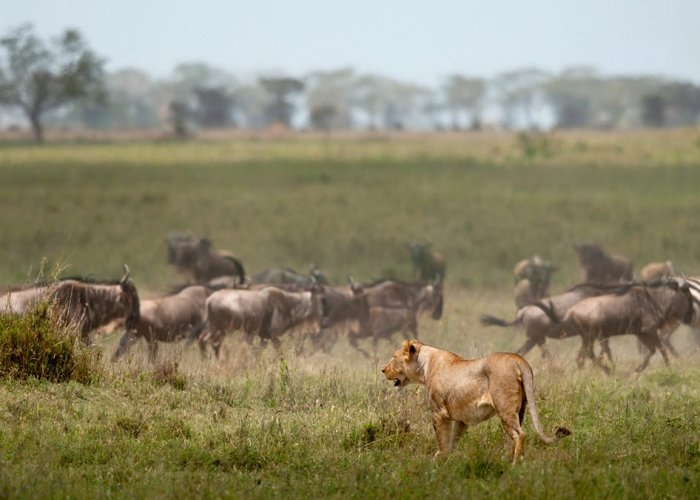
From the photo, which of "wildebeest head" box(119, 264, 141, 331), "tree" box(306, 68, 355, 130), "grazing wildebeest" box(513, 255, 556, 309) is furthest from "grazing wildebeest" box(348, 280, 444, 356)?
"tree" box(306, 68, 355, 130)

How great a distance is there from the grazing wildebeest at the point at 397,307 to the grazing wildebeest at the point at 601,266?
4411 mm

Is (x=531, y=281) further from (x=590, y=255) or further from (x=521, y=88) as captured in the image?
(x=521, y=88)

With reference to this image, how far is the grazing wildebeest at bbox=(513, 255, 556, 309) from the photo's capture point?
17375mm

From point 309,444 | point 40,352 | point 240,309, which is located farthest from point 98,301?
point 309,444

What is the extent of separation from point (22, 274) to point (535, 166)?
2434cm

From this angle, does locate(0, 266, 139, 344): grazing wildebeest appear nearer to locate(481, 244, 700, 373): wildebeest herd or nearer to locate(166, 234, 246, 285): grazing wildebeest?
locate(481, 244, 700, 373): wildebeest herd

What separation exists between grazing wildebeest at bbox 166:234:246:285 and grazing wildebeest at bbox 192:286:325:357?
19.6 feet

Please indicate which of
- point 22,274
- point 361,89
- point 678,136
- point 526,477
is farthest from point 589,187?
point 361,89

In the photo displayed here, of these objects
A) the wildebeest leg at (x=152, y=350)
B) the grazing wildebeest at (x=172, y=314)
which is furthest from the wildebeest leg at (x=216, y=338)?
the wildebeest leg at (x=152, y=350)

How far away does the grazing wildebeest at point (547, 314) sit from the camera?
1330 cm

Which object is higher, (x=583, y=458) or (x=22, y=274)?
(x=583, y=458)

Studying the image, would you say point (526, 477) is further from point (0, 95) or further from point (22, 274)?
point (0, 95)

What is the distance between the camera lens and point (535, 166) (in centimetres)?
4259

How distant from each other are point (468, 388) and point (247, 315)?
6577 millimetres
